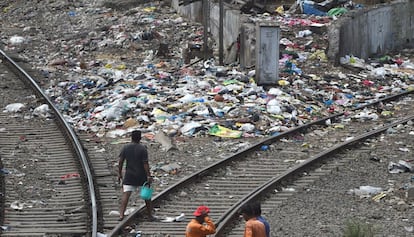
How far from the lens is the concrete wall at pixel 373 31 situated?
21.3 meters

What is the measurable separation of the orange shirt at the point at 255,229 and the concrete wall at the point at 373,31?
14.5 metres

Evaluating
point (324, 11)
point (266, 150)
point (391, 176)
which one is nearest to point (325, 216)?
point (391, 176)

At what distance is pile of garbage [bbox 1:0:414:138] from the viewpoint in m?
15.5

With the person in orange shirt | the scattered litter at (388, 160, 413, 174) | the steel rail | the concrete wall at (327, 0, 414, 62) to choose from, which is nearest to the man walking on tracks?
the steel rail

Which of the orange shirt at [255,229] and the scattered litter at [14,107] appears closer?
the orange shirt at [255,229]

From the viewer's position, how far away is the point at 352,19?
22062mm

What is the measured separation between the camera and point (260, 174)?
12078mm

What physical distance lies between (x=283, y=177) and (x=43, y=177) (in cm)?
351

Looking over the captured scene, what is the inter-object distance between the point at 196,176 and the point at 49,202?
208cm

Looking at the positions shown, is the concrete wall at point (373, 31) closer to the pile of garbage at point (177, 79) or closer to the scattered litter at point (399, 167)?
the pile of garbage at point (177, 79)

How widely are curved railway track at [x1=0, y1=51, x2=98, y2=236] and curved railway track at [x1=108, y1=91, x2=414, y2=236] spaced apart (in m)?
0.93

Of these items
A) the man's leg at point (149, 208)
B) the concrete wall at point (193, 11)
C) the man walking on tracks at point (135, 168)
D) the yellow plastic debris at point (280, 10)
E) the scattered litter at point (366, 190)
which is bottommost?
the yellow plastic debris at point (280, 10)

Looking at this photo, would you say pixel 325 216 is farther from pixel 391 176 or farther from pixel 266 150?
pixel 266 150

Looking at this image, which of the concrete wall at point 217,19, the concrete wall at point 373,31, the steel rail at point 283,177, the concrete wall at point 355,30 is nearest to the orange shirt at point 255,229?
the steel rail at point 283,177
